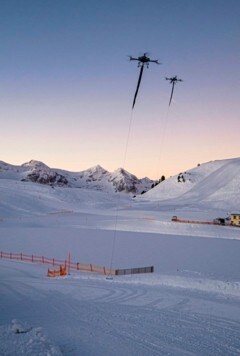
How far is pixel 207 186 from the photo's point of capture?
149m

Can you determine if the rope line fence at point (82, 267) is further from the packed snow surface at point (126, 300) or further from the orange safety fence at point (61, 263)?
the packed snow surface at point (126, 300)

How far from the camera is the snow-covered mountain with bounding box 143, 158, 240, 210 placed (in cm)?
12169

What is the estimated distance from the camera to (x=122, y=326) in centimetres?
1270

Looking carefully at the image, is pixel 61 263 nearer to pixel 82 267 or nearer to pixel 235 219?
pixel 82 267

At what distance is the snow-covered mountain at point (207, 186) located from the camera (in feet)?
399

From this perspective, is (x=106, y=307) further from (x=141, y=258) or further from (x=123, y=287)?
(x=141, y=258)

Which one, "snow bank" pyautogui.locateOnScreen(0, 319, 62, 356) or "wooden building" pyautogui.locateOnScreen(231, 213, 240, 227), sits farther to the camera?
"wooden building" pyautogui.locateOnScreen(231, 213, 240, 227)

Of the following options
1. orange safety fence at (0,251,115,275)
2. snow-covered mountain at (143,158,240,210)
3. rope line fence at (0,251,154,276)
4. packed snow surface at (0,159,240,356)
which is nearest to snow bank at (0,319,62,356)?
packed snow surface at (0,159,240,356)

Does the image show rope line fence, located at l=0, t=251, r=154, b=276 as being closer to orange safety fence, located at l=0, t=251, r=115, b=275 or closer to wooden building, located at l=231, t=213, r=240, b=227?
orange safety fence, located at l=0, t=251, r=115, b=275

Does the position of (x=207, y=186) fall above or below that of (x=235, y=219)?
above

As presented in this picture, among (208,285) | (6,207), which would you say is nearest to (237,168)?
(6,207)

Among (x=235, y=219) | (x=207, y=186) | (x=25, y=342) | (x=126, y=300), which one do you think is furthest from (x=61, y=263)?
(x=207, y=186)

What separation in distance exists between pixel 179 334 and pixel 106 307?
15.0ft

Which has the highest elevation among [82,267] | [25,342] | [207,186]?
[207,186]
